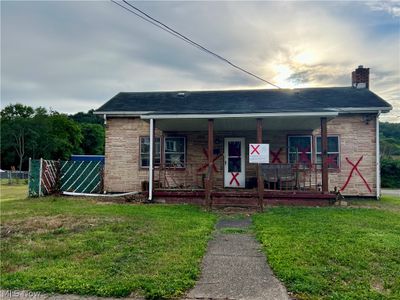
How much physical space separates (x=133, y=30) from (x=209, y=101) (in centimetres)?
455

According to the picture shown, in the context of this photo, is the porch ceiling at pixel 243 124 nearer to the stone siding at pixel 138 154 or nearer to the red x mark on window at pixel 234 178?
the stone siding at pixel 138 154

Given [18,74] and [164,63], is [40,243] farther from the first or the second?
[18,74]

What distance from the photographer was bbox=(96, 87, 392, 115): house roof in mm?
12445

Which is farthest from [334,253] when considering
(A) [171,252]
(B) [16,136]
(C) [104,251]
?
(B) [16,136]

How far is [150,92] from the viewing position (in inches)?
648

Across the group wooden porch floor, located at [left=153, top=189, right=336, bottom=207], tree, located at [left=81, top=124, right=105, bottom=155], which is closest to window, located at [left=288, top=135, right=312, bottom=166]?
wooden porch floor, located at [left=153, top=189, right=336, bottom=207]

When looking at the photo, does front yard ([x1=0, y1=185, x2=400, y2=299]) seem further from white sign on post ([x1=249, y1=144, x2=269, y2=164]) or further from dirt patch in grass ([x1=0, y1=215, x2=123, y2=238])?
white sign on post ([x1=249, y1=144, x2=269, y2=164])

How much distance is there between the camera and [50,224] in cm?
711

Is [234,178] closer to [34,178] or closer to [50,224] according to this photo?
[50,224]

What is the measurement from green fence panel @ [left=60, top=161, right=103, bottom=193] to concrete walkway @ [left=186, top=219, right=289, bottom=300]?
977 cm

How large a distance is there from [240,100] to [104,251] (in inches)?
408

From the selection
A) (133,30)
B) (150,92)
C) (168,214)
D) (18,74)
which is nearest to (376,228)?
(168,214)

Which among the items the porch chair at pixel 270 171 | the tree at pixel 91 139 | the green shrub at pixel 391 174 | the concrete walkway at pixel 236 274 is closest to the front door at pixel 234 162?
the porch chair at pixel 270 171

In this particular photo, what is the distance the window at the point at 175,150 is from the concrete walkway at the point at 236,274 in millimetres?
8407
